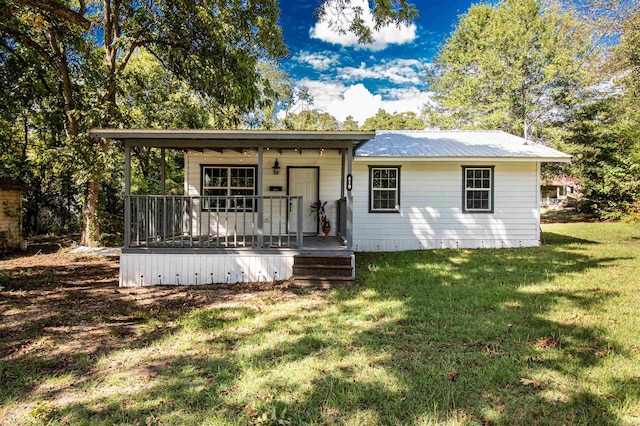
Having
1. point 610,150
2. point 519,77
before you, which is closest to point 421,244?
point 519,77

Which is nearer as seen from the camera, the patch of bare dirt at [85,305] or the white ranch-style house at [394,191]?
the patch of bare dirt at [85,305]

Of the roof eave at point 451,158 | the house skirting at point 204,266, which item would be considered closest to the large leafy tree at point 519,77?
the roof eave at point 451,158

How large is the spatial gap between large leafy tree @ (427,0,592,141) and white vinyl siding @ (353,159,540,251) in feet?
37.5

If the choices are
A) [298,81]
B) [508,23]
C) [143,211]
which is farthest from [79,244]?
[508,23]

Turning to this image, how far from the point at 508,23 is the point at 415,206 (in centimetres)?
1779

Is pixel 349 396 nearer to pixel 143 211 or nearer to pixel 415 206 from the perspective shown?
pixel 143 211

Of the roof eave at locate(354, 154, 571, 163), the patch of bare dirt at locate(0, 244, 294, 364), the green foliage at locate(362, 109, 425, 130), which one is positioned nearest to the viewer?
the patch of bare dirt at locate(0, 244, 294, 364)

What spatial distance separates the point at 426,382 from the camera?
9.98 feet

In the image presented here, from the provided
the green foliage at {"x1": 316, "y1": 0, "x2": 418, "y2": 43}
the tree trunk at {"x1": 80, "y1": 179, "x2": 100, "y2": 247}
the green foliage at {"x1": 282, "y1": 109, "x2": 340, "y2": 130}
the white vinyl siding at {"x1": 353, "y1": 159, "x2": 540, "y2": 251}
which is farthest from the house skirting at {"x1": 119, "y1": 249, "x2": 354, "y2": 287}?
the green foliage at {"x1": 282, "y1": 109, "x2": 340, "y2": 130}

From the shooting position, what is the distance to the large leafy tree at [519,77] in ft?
66.2

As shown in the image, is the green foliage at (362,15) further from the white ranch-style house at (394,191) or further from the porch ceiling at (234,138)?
the white ranch-style house at (394,191)

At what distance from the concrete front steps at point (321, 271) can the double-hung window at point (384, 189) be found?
399 centimetres

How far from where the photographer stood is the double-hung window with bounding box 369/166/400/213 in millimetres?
10484

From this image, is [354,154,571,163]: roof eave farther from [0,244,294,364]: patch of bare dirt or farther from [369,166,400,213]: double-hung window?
[0,244,294,364]: patch of bare dirt
